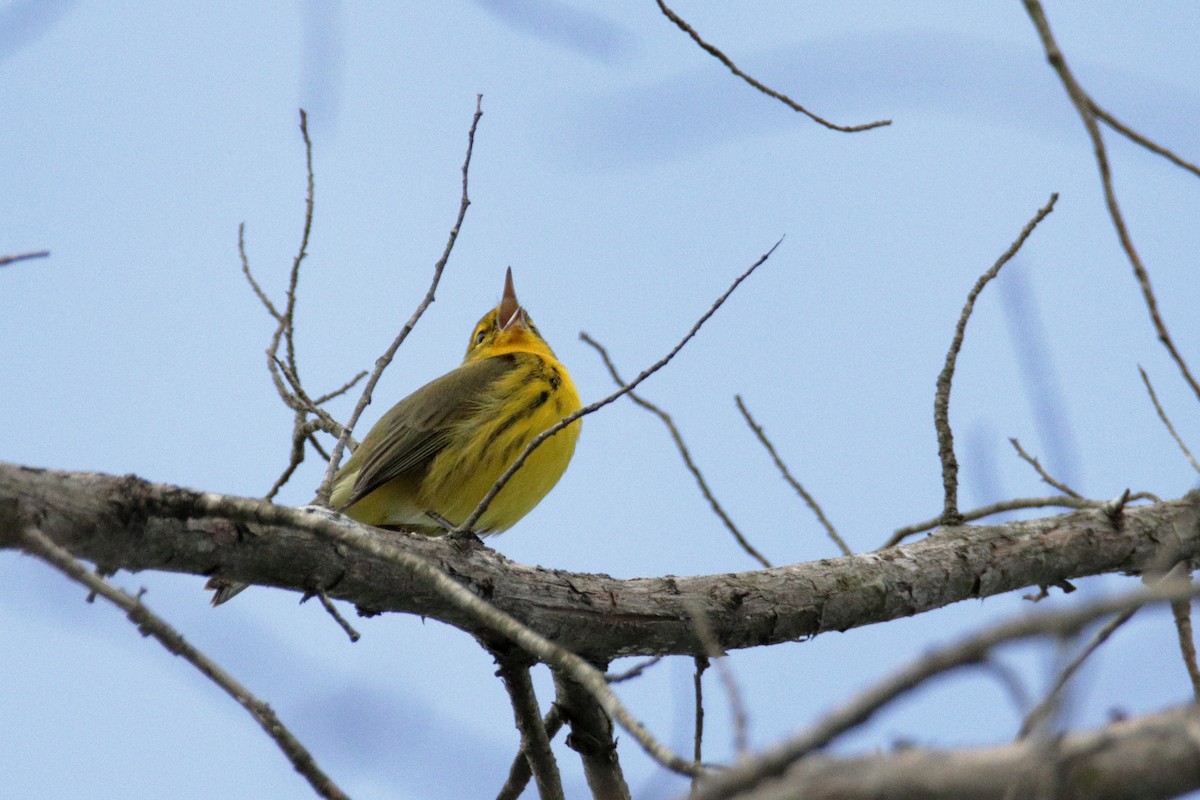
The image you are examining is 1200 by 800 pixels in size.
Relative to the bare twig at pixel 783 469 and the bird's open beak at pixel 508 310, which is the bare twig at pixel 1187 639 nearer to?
the bare twig at pixel 783 469

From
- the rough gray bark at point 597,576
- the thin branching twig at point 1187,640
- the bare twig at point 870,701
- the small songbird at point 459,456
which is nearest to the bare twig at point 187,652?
the rough gray bark at point 597,576

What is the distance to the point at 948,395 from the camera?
412 cm

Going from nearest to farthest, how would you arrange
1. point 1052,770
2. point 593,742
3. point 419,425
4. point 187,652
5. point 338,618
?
point 1052,770 → point 187,652 → point 338,618 → point 593,742 → point 419,425

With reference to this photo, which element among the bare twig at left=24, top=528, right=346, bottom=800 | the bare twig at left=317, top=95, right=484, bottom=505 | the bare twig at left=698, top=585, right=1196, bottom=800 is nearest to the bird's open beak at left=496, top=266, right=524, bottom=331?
the bare twig at left=317, top=95, right=484, bottom=505

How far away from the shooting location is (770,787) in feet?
4.67

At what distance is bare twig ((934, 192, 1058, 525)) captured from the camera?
3.92 meters

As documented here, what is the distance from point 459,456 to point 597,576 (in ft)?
8.00

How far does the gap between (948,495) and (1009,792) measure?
3168 mm

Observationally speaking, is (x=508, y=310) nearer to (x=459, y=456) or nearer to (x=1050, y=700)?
(x=459, y=456)

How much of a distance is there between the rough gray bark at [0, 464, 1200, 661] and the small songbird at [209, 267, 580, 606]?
79.2 inches

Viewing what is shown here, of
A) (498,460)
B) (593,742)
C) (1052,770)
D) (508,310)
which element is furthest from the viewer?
(508,310)

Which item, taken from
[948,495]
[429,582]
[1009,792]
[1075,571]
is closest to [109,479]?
[429,582]

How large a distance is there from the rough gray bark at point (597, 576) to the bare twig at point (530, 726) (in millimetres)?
190

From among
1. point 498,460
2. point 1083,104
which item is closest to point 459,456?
point 498,460
